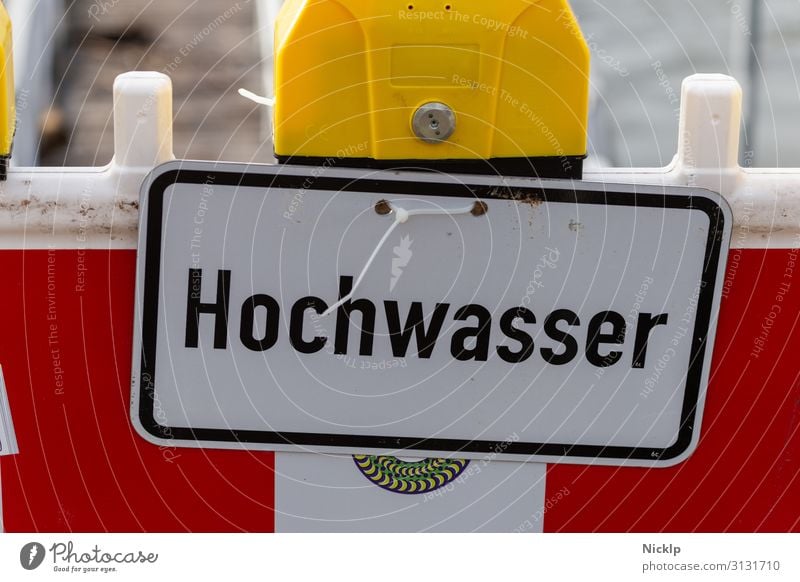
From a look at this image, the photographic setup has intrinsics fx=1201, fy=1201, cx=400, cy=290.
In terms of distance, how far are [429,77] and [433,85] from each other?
1cm

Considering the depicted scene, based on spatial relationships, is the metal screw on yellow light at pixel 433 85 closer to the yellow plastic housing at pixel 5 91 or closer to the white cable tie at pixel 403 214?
the white cable tie at pixel 403 214

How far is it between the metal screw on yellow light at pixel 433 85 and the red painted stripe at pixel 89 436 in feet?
0.98

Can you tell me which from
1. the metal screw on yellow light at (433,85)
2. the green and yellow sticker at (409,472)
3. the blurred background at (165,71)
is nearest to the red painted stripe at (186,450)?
the green and yellow sticker at (409,472)

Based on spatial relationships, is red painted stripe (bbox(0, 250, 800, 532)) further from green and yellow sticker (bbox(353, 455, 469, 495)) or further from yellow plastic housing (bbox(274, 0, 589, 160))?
yellow plastic housing (bbox(274, 0, 589, 160))

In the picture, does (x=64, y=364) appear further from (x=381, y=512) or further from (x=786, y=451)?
(x=786, y=451)

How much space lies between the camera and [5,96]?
139 centimetres

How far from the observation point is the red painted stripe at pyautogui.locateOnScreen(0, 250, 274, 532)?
1477 mm

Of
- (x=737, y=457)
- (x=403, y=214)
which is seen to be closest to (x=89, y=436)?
(x=403, y=214)

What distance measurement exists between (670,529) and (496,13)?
727 millimetres

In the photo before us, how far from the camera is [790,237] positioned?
4.90ft

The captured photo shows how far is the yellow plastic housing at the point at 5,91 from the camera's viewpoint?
1.38 metres

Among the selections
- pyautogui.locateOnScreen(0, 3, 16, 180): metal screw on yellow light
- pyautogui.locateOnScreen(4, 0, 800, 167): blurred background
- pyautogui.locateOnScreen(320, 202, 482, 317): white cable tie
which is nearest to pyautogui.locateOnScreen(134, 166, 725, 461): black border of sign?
pyautogui.locateOnScreen(320, 202, 482, 317): white cable tie

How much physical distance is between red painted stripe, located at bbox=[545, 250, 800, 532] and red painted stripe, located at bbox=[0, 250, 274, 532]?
43cm
